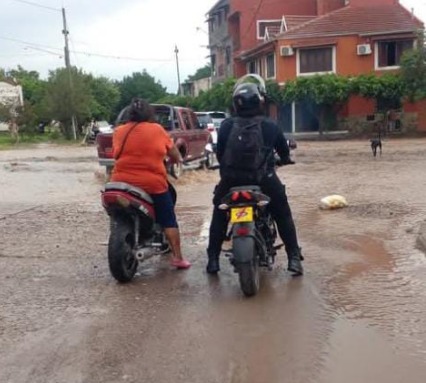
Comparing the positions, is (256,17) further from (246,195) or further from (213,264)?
(246,195)

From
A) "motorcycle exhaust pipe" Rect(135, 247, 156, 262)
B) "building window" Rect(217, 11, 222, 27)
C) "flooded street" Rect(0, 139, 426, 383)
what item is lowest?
"flooded street" Rect(0, 139, 426, 383)

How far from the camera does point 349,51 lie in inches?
1554

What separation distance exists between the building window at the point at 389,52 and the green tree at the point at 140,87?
4449 cm

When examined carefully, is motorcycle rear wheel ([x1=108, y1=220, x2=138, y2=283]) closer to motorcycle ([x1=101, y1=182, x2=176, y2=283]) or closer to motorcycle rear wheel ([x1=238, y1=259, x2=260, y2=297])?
motorcycle ([x1=101, y1=182, x2=176, y2=283])

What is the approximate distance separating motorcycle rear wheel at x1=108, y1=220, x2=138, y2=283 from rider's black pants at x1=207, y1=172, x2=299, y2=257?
812mm

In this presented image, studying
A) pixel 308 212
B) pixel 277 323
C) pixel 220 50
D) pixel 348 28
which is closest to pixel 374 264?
pixel 277 323

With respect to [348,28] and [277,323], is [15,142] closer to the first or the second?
[348,28]

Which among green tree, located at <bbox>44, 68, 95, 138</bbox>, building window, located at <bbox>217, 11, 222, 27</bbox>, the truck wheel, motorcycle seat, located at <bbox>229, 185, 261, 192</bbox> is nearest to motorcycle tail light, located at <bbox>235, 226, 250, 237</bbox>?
motorcycle seat, located at <bbox>229, 185, 261, 192</bbox>

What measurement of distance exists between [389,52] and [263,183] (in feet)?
119

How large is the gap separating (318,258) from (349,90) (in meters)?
30.8

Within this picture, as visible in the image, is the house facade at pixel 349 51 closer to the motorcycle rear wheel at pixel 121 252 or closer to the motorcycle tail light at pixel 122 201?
the motorcycle rear wheel at pixel 121 252

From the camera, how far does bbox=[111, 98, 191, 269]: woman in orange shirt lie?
6363mm

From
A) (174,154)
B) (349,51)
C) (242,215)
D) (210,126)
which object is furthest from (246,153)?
(349,51)

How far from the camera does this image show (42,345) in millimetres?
4684
